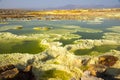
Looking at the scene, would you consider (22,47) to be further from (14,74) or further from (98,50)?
(14,74)

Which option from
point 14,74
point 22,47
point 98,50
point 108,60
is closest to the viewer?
point 14,74

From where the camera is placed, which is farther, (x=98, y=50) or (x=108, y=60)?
(x=98, y=50)

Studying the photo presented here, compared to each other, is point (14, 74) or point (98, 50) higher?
point (14, 74)

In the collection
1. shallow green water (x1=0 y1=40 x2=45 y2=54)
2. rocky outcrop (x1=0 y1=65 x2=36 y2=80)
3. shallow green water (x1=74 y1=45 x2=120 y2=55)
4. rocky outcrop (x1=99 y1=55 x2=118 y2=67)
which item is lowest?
shallow green water (x1=74 y1=45 x2=120 y2=55)

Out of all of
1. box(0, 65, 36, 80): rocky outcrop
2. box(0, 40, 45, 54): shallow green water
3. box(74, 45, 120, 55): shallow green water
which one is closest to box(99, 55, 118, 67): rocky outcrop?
box(74, 45, 120, 55): shallow green water

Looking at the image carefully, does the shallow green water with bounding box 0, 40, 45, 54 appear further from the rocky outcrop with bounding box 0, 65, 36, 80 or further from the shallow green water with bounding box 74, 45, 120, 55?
the rocky outcrop with bounding box 0, 65, 36, 80

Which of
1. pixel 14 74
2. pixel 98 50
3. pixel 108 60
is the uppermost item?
pixel 14 74

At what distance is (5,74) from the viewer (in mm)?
10750

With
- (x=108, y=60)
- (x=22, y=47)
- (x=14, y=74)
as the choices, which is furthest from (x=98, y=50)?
(x=14, y=74)

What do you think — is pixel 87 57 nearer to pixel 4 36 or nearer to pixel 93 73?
pixel 93 73

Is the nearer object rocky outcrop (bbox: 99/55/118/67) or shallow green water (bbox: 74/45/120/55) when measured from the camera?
rocky outcrop (bbox: 99/55/118/67)

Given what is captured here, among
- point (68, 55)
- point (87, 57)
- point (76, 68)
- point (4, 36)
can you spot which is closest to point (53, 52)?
point (68, 55)

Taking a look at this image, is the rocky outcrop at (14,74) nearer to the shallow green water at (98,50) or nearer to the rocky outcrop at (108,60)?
the rocky outcrop at (108,60)

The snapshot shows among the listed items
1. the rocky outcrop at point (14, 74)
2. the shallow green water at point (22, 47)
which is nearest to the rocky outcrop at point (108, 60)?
the rocky outcrop at point (14, 74)
